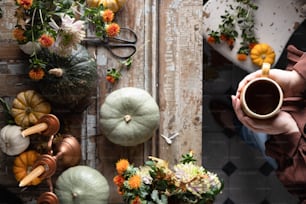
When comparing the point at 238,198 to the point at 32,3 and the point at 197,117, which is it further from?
the point at 32,3

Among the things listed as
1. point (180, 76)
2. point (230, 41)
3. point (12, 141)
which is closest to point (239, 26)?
point (230, 41)

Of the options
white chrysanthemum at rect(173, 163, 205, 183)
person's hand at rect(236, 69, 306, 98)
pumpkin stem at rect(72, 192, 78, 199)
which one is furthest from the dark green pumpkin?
person's hand at rect(236, 69, 306, 98)

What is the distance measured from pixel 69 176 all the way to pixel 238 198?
422 millimetres

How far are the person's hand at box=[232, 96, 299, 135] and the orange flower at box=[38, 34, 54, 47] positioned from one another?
0.45 m

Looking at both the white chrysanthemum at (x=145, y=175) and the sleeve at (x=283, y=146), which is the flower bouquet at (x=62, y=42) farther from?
the sleeve at (x=283, y=146)

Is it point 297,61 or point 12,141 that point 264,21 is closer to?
point 297,61

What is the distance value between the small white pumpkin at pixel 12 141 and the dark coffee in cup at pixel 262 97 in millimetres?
577

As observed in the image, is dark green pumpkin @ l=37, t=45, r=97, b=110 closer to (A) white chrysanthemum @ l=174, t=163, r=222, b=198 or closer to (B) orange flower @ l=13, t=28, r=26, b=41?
(B) orange flower @ l=13, t=28, r=26, b=41

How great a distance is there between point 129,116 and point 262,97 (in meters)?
0.39

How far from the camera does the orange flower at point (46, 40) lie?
134 centimetres

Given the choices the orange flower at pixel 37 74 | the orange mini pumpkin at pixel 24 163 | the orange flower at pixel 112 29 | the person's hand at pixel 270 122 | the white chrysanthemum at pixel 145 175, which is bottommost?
the orange mini pumpkin at pixel 24 163

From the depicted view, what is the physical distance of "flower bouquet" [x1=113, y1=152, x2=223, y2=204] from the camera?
50.2 inches

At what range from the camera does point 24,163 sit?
57.0 inches

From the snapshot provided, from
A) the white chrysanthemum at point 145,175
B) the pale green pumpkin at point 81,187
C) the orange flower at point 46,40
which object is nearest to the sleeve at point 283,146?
the white chrysanthemum at point 145,175
